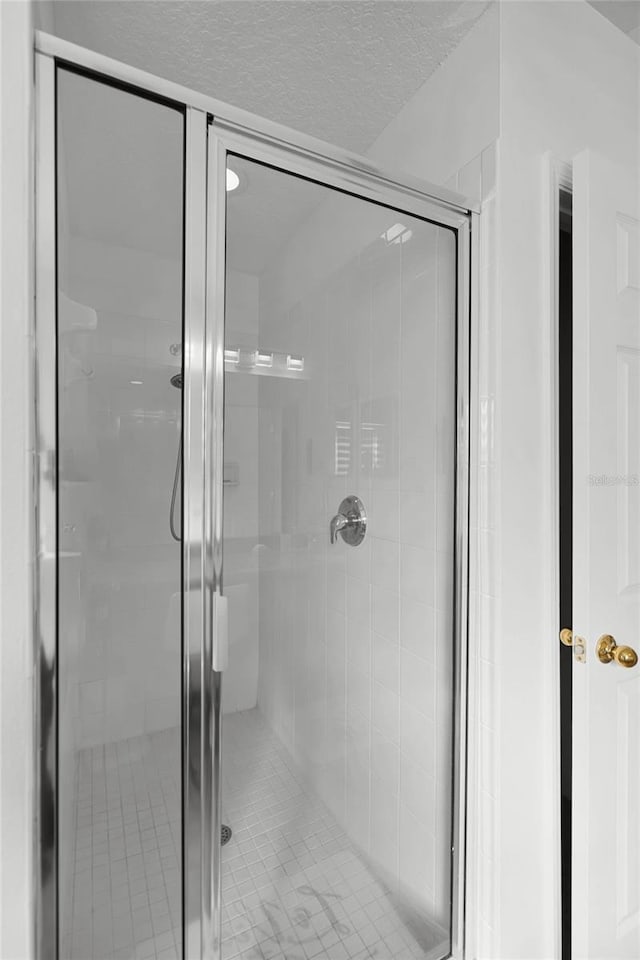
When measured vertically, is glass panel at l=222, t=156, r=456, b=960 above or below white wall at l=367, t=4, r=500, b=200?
below

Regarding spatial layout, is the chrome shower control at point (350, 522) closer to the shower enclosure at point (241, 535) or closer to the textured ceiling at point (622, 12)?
the shower enclosure at point (241, 535)

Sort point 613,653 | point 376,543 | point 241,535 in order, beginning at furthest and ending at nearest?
1. point 376,543
2. point 613,653
3. point 241,535

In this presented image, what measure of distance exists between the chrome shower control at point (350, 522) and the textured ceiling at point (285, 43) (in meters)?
1.18

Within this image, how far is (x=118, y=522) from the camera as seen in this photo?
860 millimetres

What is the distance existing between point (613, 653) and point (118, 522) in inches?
44.1

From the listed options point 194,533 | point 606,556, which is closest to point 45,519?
point 194,533

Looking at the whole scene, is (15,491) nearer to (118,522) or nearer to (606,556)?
(118,522)

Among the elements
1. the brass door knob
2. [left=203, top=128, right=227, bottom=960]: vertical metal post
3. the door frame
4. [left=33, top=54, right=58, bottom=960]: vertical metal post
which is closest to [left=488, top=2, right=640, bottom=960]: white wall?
the door frame

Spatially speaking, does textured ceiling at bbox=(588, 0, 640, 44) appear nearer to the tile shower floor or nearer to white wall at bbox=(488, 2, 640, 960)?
white wall at bbox=(488, 2, 640, 960)

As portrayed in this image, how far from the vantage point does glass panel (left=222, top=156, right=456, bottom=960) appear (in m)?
1.01

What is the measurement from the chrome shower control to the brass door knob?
60cm

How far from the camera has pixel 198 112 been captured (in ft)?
2.97

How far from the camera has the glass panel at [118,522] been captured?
0.82m

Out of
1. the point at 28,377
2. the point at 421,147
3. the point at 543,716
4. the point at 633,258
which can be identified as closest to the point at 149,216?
the point at 28,377
